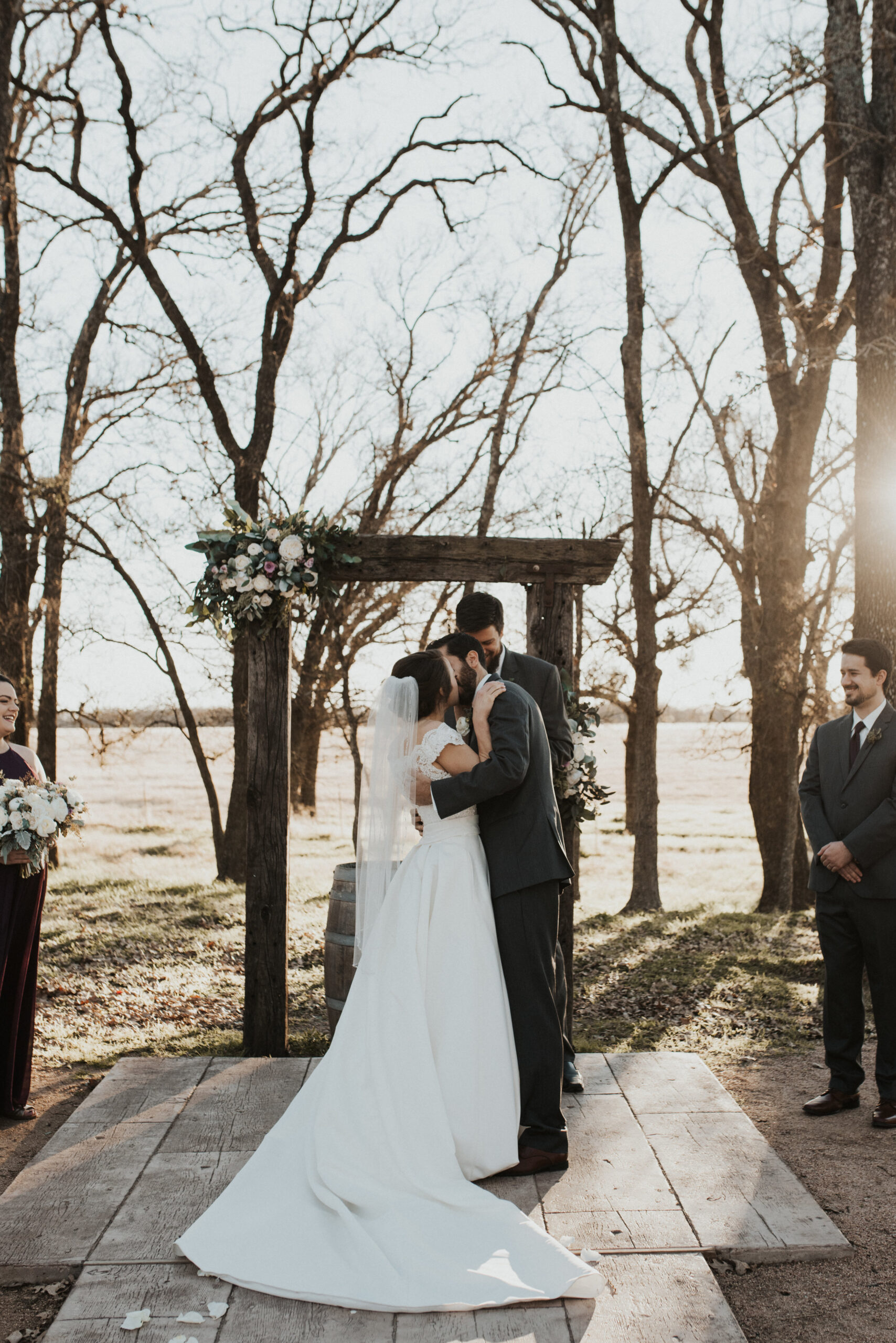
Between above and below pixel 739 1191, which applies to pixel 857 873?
above

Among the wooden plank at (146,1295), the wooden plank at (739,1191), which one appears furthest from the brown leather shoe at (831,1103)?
the wooden plank at (146,1295)

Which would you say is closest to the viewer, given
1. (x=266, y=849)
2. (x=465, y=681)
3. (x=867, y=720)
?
(x=465, y=681)

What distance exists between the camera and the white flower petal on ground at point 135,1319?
3311 mm

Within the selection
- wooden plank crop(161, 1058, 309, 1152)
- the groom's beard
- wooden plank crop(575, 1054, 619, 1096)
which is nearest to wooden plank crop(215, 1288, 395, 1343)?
wooden plank crop(161, 1058, 309, 1152)

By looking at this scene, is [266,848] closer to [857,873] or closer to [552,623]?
[552,623]

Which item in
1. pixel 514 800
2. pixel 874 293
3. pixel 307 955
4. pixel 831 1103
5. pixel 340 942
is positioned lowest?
pixel 307 955

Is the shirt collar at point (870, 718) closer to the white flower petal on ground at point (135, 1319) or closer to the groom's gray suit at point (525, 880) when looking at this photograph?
the groom's gray suit at point (525, 880)

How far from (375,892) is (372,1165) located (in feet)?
3.57

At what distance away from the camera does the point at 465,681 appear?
4895 mm

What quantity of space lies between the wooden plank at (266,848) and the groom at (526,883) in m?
2.10

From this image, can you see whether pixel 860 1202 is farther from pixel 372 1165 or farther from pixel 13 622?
pixel 13 622

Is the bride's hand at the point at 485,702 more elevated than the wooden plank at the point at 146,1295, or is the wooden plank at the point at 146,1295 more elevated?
the bride's hand at the point at 485,702

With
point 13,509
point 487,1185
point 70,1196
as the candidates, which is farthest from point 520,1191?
point 13,509

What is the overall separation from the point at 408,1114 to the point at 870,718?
3109 millimetres
